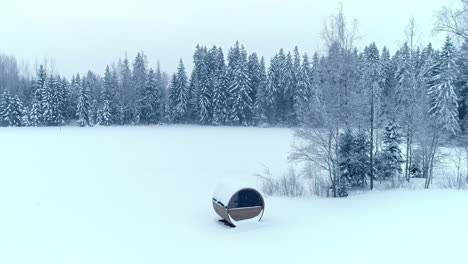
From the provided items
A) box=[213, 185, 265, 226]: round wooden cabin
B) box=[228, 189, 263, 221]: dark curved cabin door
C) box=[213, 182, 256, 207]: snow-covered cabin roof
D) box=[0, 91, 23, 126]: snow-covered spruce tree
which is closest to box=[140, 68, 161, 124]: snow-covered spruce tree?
box=[0, 91, 23, 126]: snow-covered spruce tree

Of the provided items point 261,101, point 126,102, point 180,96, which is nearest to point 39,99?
point 126,102

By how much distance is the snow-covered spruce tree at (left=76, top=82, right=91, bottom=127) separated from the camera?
63094mm

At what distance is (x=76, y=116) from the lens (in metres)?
68.4

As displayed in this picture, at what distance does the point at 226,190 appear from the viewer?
11891 mm

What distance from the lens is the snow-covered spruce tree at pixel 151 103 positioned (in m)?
62.8

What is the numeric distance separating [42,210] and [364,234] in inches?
484

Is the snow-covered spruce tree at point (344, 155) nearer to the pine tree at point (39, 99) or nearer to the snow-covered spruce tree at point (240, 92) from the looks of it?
the snow-covered spruce tree at point (240, 92)

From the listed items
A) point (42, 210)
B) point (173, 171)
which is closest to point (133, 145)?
point (173, 171)

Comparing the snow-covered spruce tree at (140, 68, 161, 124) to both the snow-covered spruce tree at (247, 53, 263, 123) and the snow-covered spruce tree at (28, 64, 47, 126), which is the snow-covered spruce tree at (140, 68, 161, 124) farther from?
the snow-covered spruce tree at (28, 64, 47, 126)

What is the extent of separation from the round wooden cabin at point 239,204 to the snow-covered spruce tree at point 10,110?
6672 cm

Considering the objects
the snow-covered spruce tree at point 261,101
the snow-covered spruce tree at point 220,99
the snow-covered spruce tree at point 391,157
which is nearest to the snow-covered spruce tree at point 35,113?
the snow-covered spruce tree at point 220,99

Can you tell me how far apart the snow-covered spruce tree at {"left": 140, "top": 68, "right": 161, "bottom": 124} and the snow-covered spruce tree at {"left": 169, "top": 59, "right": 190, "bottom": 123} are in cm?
→ 291

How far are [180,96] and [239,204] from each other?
5194 cm

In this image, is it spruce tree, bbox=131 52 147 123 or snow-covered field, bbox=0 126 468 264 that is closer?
snow-covered field, bbox=0 126 468 264
